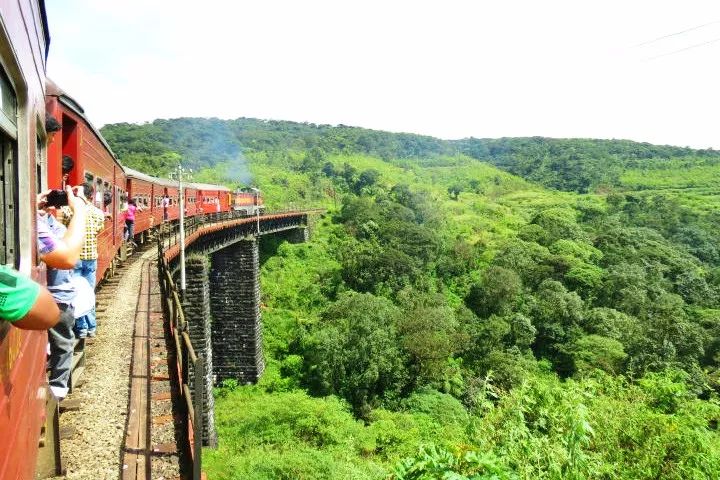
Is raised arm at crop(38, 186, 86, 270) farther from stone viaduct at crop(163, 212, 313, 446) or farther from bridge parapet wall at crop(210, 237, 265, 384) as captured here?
bridge parapet wall at crop(210, 237, 265, 384)

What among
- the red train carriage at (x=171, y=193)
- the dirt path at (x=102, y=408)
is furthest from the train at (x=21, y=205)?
the red train carriage at (x=171, y=193)

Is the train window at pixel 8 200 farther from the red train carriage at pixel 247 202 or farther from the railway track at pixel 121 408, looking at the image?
the red train carriage at pixel 247 202

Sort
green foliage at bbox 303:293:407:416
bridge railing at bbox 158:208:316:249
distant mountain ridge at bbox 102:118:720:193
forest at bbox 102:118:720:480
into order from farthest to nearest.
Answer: distant mountain ridge at bbox 102:118:720:193, green foliage at bbox 303:293:407:416, bridge railing at bbox 158:208:316:249, forest at bbox 102:118:720:480

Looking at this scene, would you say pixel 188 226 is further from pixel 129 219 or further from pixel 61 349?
pixel 61 349

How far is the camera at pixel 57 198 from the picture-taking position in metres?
2.52

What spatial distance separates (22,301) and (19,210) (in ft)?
2.52

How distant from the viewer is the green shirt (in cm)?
143

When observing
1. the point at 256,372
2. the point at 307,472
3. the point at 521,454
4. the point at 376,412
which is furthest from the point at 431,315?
the point at 521,454

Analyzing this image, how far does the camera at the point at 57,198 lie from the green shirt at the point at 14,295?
46.2 inches

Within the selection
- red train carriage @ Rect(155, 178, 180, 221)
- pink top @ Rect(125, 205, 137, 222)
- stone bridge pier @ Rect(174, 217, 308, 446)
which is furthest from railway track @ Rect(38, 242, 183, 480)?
stone bridge pier @ Rect(174, 217, 308, 446)

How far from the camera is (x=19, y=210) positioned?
6.78ft

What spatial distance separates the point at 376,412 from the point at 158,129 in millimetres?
88685

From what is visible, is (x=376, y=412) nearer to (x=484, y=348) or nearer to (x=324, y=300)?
(x=484, y=348)

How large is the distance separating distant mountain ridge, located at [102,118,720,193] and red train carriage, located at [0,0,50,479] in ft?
190
